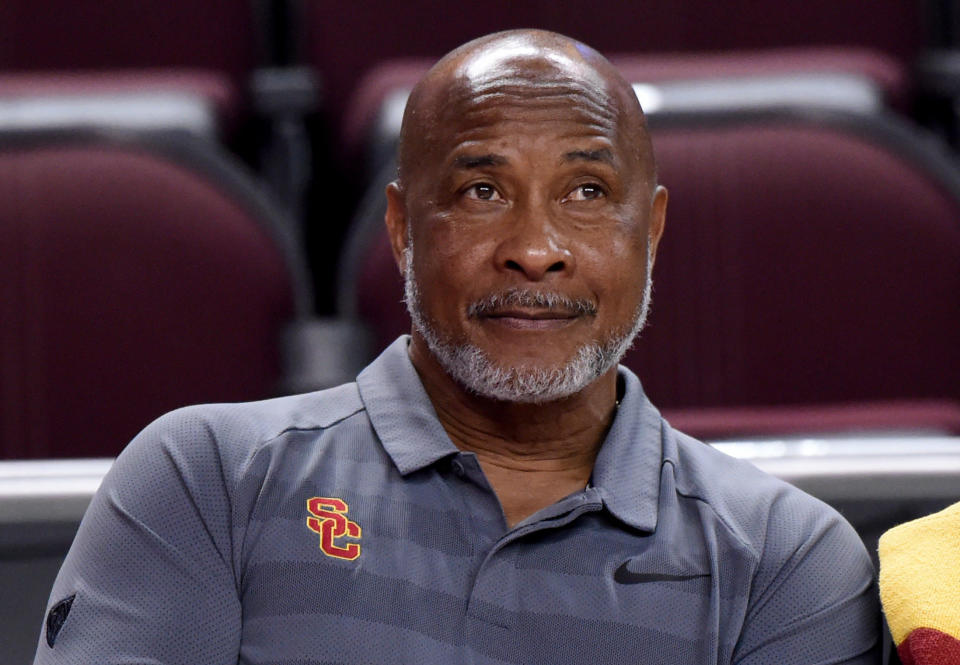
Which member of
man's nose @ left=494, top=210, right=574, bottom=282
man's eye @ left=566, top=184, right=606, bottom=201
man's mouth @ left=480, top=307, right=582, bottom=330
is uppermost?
man's eye @ left=566, top=184, right=606, bottom=201

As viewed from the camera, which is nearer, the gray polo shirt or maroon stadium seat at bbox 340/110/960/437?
the gray polo shirt

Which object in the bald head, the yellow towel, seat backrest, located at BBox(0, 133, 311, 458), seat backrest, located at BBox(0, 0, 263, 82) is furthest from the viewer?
seat backrest, located at BBox(0, 0, 263, 82)

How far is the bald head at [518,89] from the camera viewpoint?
21.3 inches

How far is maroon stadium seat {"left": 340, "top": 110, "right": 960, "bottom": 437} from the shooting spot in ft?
2.69

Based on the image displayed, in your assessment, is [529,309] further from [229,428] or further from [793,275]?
[793,275]

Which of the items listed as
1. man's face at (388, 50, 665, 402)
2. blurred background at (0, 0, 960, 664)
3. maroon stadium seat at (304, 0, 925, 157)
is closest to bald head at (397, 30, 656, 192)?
man's face at (388, 50, 665, 402)

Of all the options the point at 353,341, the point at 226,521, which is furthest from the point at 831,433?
the point at 226,521

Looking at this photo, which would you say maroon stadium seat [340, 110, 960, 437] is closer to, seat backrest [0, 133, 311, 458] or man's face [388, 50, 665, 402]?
seat backrest [0, 133, 311, 458]

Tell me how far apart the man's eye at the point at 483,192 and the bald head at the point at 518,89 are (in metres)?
0.03

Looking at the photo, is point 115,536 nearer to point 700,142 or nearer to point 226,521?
point 226,521

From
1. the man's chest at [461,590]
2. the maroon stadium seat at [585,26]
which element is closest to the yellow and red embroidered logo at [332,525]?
the man's chest at [461,590]

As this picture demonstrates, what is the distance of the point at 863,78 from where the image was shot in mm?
969

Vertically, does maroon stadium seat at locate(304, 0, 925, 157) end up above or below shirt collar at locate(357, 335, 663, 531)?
above

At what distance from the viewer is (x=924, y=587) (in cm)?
45
